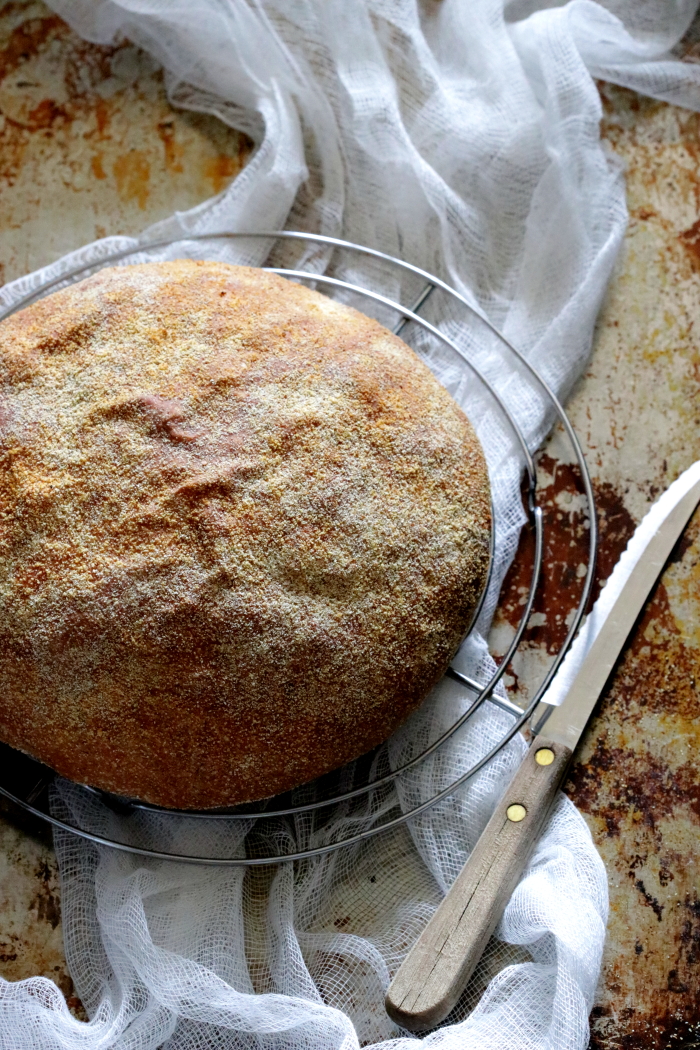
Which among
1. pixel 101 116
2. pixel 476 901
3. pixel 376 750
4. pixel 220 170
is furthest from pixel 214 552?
pixel 101 116

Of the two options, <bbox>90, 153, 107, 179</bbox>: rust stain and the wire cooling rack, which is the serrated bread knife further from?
<bbox>90, 153, 107, 179</bbox>: rust stain

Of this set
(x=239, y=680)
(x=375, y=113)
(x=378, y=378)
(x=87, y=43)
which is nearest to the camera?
(x=239, y=680)

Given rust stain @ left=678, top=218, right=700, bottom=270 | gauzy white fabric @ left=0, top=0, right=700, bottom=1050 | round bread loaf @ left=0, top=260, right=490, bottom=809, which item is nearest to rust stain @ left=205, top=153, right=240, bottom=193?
gauzy white fabric @ left=0, top=0, right=700, bottom=1050

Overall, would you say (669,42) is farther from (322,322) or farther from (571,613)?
(571,613)

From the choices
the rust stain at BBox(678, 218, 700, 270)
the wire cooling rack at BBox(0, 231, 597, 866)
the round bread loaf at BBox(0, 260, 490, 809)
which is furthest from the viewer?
the rust stain at BBox(678, 218, 700, 270)

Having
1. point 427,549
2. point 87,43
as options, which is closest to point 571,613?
point 427,549

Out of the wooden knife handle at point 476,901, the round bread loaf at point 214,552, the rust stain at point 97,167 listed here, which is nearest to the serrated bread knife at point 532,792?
the wooden knife handle at point 476,901

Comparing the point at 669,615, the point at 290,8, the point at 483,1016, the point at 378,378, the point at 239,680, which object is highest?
the point at 290,8
